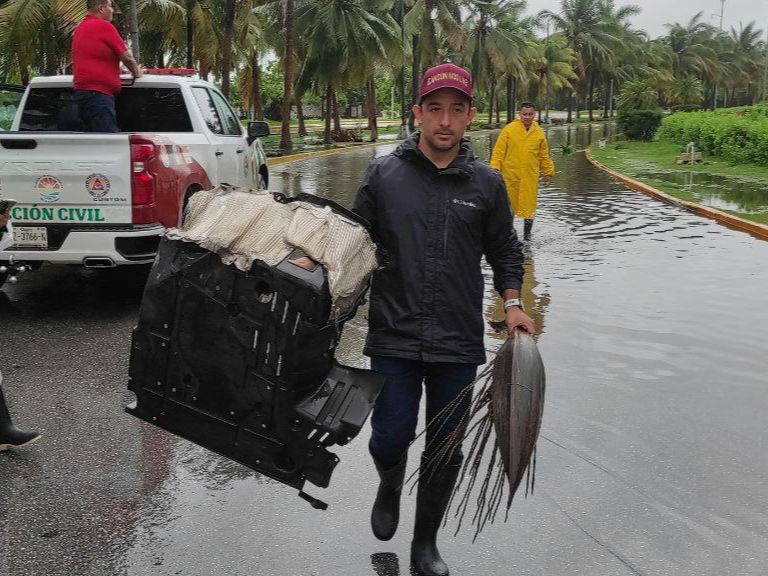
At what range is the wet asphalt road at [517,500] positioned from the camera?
11.4 feet

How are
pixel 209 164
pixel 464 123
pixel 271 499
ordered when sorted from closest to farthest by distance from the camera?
pixel 464 123
pixel 271 499
pixel 209 164

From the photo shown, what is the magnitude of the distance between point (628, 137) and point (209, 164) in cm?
3718

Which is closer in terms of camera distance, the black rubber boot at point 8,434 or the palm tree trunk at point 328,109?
the black rubber boot at point 8,434

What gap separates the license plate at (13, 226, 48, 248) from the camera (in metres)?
7.04

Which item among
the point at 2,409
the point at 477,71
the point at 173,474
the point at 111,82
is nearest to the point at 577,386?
the point at 173,474

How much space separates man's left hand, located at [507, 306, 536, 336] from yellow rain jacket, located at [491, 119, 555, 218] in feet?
26.4

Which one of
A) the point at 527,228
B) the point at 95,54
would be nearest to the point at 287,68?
the point at 527,228

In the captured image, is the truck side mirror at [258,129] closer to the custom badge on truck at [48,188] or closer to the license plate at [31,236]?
the custom badge on truck at [48,188]

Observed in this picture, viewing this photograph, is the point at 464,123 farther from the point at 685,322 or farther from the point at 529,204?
the point at 529,204

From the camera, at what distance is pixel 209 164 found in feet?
27.3

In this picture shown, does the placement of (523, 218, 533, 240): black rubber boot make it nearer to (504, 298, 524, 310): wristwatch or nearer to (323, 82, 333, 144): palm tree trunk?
(504, 298, 524, 310): wristwatch

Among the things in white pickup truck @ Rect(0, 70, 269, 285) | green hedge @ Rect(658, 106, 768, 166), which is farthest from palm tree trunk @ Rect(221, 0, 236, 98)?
white pickup truck @ Rect(0, 70, 269, 285)

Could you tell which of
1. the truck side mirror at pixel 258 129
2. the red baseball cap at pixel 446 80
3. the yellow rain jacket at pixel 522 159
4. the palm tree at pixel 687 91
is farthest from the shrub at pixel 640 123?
the red baseball cap at pixel 446 80

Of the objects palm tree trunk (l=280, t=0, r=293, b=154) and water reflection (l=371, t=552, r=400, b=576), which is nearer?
water reflection (l=371, t=552, r=400, b=576)
